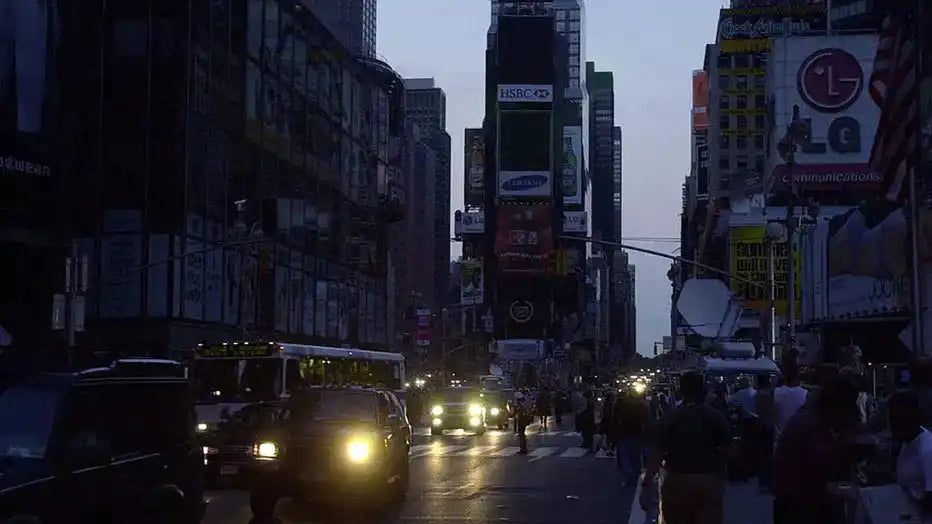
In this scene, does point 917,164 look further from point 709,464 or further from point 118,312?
point 118,312

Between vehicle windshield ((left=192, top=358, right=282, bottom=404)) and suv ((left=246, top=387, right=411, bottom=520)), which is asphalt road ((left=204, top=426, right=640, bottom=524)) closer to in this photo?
suv ((left=246, top=387, right=411, bottom=520))

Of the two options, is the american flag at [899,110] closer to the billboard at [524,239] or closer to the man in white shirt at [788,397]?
the man in white shirt at [788,397]

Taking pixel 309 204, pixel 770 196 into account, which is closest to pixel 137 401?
pixel 309 204

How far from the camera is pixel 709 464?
10.3m

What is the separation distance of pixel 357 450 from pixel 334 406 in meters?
1.19

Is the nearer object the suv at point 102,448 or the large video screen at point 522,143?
the suv at point 102,448

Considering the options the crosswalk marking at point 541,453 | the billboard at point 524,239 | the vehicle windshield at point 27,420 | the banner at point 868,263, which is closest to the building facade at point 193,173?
the crosswalk marking at point 541,453

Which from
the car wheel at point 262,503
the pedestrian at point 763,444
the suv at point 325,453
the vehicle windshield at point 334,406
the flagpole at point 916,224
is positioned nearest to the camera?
the car wheel at point 262,503

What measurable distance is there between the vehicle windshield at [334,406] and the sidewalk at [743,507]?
13.7ft

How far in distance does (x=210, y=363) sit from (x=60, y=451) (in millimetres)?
18373

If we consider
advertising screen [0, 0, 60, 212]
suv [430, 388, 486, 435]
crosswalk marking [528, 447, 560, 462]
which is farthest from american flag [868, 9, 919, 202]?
advertising screen [0, 0, 60, 212]

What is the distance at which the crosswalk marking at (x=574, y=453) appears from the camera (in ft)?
112

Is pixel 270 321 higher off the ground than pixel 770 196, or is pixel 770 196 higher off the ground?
pixel 770 196

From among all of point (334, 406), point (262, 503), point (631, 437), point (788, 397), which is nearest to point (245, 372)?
point (631, 437)
